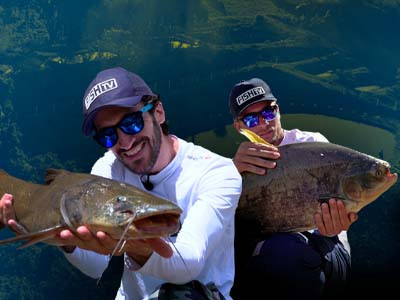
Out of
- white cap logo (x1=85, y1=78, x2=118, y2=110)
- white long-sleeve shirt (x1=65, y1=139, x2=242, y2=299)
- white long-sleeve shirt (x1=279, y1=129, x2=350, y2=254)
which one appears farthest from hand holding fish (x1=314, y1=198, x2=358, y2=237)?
white cap logo (x1=85, y1=78, x2=118, y2=110)

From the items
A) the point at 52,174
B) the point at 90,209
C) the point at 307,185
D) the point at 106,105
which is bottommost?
the point at 307,185

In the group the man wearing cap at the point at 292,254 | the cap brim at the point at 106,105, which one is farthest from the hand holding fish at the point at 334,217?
the cap brim at the point at 106,105

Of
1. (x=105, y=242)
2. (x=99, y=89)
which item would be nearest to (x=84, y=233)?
(x=105, y=242)

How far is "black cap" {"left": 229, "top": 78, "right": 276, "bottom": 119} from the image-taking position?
359cm

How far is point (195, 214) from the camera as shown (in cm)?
234

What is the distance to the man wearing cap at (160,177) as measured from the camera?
7.73 ft

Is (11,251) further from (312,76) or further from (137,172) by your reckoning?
(312,76)

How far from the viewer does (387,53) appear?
13.6ft

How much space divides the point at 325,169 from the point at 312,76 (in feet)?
3.88

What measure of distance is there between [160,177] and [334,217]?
95 centimetres

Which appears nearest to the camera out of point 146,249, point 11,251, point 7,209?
point 146,249

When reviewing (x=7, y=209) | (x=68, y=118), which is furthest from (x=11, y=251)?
(x=7, y=209)

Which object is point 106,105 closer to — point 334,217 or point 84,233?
point 84,233

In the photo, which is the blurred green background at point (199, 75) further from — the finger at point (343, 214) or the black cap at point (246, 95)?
the finger at point (343, 214)
